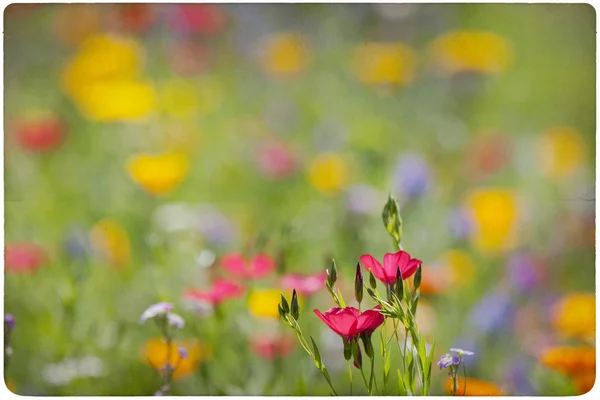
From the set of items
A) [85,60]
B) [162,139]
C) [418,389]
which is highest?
[85,60]

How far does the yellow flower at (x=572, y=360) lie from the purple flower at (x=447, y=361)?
0.17 m

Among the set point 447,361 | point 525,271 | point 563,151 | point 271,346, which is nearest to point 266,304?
point 271,346

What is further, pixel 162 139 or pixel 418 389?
pixel 162 139

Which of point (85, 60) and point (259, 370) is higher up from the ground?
point (85, 60)

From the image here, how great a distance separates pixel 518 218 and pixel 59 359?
0.70 meters

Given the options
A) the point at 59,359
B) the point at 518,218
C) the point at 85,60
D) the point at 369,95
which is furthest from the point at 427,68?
the point at 59,359

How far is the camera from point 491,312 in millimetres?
1145

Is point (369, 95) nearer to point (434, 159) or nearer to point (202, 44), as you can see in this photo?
point (434, 159)

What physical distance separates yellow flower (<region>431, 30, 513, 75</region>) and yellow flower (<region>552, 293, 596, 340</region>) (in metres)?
0.35

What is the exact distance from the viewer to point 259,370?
1.13 meters

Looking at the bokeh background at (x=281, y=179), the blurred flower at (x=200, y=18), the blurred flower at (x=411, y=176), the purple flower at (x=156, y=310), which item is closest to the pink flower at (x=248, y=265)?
the bokeh background at (x=281, y=179)

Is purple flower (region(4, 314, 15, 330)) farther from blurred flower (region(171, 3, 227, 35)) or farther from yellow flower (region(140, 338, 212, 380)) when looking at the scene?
blurred flower (region(171, 3, 227, 35))

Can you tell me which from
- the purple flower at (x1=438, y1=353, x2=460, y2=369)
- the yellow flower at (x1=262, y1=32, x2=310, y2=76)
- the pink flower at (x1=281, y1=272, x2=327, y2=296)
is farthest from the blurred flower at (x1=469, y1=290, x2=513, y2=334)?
the yellow flower at (x1=262, y1=32, x2=310, y2=76)

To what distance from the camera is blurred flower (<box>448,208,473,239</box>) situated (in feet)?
3.85
